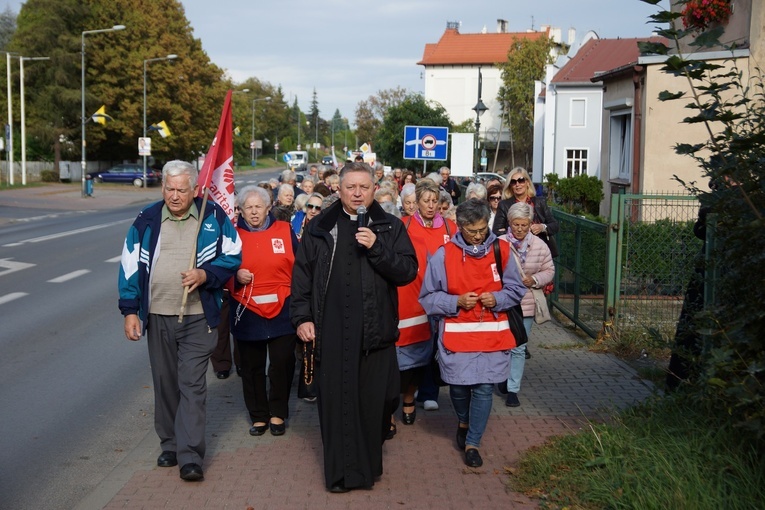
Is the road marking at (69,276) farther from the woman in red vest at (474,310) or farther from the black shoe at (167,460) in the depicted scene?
the woman in red vest at (474,310)

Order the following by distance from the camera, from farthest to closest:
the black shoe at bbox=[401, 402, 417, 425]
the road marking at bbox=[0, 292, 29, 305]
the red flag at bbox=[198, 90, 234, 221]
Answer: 1. the road marking at bbox=[0, 292, 29, 305]
2. the black shoe at bbox=[401, 402, 417, 425]
3. the red flag at bbox=[198, 90, 234, 221]

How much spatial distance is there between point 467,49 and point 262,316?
94607mm

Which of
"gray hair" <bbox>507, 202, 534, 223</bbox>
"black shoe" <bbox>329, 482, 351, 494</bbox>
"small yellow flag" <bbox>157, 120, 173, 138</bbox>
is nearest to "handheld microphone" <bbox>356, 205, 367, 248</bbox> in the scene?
Result: "black shoe" <bbox>329, 482, 351, 494</bbox>

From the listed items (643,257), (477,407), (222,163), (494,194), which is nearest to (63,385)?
(222,163)

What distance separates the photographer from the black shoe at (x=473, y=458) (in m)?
5.71

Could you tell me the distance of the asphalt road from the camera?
5828 millimetres

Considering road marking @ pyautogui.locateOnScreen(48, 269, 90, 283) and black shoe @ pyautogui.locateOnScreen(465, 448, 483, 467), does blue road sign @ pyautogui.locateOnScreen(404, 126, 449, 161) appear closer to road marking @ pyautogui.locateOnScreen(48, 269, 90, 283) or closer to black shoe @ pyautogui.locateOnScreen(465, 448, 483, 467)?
road marking @ pyautogui.locateOnScreen(48, 269, 90, 283)

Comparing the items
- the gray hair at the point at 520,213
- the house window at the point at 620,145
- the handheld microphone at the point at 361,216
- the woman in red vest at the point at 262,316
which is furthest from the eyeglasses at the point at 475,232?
the house window at the point at 620,145

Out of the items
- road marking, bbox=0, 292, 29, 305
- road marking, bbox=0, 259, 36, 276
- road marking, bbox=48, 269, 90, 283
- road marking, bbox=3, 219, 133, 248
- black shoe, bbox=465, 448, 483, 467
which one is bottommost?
road marking, bbox=48, 269, 90, 283

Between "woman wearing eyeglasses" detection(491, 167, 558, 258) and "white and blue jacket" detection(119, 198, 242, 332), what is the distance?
12.9 ft

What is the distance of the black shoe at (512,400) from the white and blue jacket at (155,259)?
2703mm

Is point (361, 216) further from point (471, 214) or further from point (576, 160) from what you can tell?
point (576, 160)

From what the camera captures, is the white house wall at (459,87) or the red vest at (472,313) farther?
the white house wall at (459,87)

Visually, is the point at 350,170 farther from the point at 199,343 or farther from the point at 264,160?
the point at 264,160
